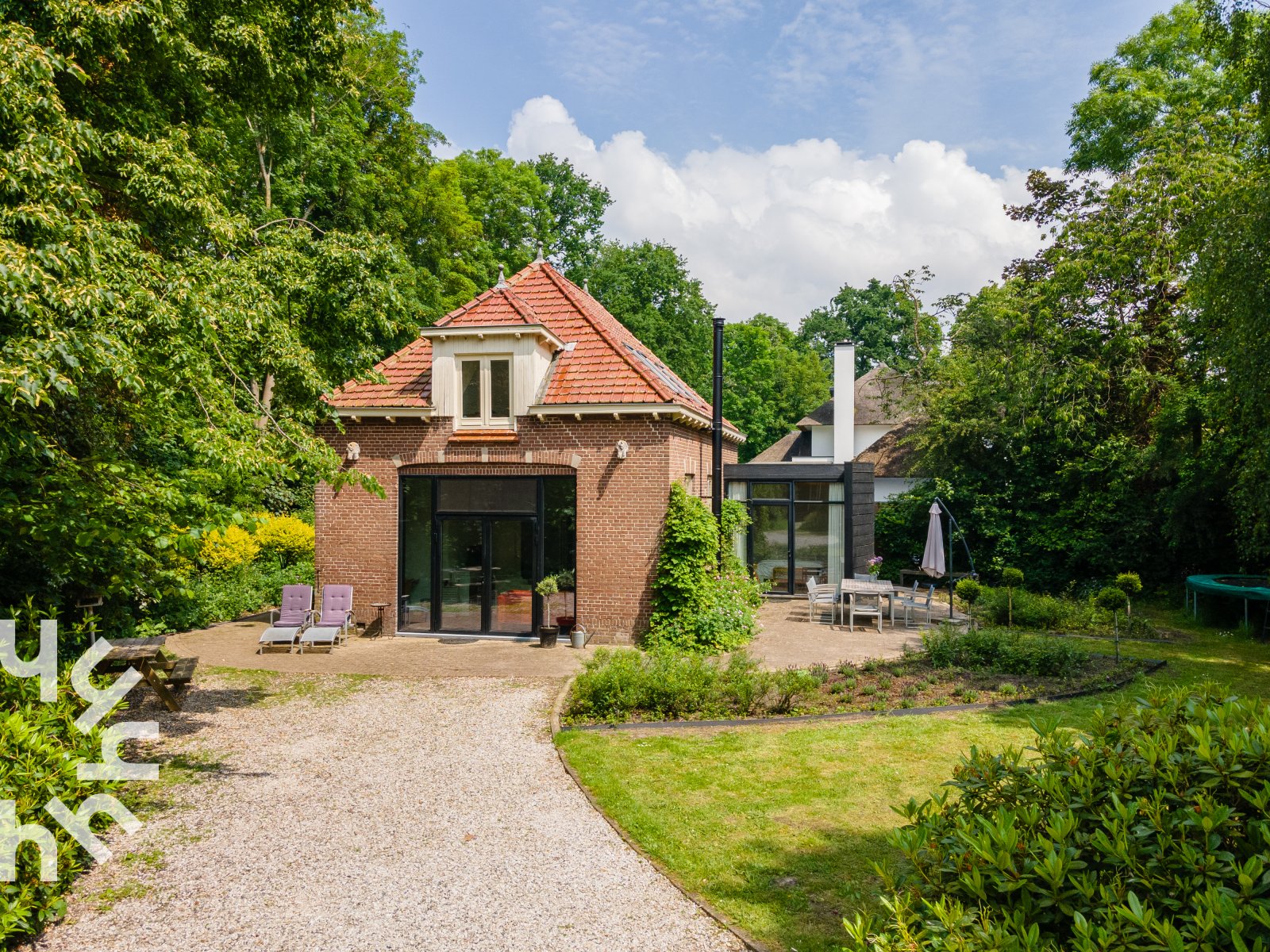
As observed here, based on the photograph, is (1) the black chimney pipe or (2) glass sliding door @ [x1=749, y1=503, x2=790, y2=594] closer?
(1) the black chimney pipe

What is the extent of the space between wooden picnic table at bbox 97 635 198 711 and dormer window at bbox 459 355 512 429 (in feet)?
20.7

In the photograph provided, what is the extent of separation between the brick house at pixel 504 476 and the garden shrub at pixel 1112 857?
1023 centimetres

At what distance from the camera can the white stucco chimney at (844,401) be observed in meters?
25.2

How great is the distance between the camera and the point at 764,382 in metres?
50.8

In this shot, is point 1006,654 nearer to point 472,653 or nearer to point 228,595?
point 472,653

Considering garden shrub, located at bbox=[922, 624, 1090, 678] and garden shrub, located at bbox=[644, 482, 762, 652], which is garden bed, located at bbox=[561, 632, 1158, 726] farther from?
garden shrub, located at bbox=[644, 482, 762, 652]

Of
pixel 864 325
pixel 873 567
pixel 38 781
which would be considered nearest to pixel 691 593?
pixel 873 567

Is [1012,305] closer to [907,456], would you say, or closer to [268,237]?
[907,456]

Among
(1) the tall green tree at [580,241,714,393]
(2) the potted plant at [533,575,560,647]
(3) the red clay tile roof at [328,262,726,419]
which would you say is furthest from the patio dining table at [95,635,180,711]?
(1) the tall green tree at [580,241,714,393]

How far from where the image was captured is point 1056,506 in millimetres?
21016

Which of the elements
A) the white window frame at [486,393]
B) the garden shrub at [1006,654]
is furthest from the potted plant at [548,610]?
the garden shrub at [1006,654]

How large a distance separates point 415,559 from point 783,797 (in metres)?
9.98

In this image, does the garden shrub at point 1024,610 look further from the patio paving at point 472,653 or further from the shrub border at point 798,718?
the shrub border at point 798,718

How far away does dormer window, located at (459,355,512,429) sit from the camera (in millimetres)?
14268
